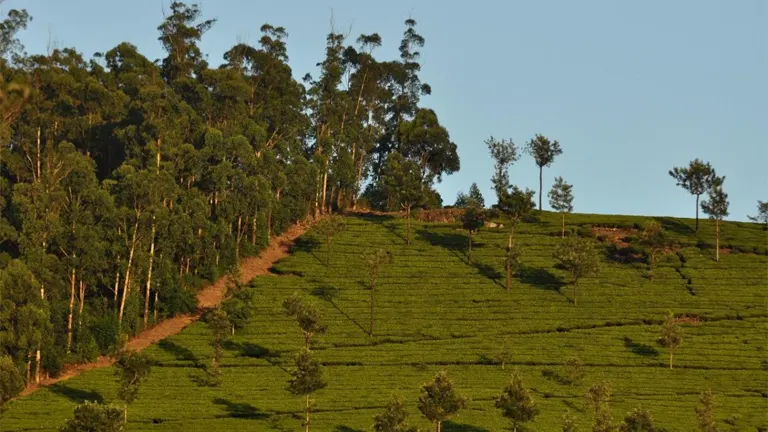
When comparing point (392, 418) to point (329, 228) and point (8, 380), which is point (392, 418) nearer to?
point (8, 380)

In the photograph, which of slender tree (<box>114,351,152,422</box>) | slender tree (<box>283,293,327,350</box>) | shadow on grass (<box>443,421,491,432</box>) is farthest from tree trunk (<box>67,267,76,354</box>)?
shadow on grass (<box>443,421,491,432</box>)

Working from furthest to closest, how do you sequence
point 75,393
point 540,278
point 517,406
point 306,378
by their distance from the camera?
1. point 540,278
2. point 75,393
3. point 306,378
4. point 517,406

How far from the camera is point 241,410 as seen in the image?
243ft

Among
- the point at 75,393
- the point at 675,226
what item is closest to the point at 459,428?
the point at 75,393

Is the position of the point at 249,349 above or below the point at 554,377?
above

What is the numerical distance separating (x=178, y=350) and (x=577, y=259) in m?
36.4

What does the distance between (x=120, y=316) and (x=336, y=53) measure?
59.4 metres

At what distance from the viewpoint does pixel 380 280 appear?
106875mm

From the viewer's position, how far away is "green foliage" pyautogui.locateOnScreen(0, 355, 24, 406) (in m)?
69.3

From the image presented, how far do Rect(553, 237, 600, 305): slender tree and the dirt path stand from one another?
28.7 metres

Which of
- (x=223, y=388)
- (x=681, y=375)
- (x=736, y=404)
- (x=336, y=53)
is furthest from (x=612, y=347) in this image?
(x=336, y=53)

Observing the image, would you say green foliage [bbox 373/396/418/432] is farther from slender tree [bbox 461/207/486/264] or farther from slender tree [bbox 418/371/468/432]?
slender tree [bbox 461/207/486/264]

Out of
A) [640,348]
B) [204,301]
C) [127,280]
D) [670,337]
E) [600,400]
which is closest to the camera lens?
[600,400]

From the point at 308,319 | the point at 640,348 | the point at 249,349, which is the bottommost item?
the point at 249,349
